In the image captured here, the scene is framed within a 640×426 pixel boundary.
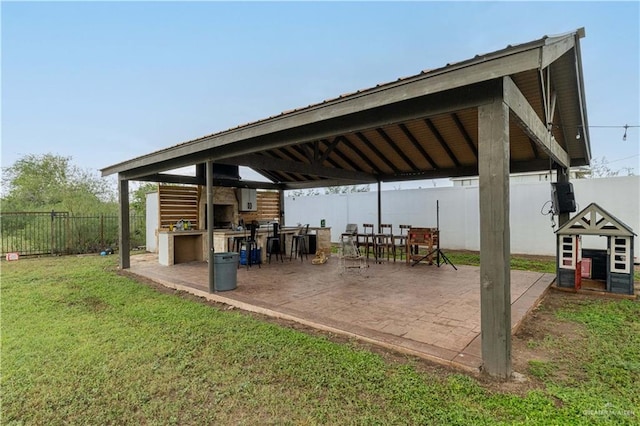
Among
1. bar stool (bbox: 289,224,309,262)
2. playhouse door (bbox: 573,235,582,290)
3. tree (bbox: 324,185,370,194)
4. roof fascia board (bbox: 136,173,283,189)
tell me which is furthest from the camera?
tree (bbox: 324,185,370,194)

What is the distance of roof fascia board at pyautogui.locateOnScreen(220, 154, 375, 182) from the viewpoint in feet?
19.4

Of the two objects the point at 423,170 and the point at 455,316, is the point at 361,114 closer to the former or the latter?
the point at 455,316

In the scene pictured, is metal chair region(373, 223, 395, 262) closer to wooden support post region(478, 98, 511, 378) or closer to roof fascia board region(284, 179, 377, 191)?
roof fascia board region(284, 179, 377, 191)

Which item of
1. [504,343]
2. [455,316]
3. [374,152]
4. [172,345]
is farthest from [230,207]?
[504,343]

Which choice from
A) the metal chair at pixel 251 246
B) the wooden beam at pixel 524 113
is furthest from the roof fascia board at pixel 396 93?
the metal chair at pixel 251 246

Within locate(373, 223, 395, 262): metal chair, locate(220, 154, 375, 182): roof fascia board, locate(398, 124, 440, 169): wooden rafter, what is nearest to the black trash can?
locate(220, 154, 375, 182): roof fascia board

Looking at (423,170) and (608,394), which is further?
(423,170)

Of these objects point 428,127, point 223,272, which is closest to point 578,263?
point 428,127

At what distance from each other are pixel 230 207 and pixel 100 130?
9.80 metres

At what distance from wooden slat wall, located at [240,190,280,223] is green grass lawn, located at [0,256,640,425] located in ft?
25.3

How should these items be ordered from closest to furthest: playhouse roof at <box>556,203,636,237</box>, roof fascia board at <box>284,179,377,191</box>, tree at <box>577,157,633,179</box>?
playhouse roof at <box>556,203,636,237</box>, roof fascia board at <box>284,179,377,191</box>, tree at <box>577,157,633,179</box>

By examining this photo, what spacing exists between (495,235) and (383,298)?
8.51 ft

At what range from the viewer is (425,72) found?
2.71 meters

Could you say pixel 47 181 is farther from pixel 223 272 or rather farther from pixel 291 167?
pixel 223 272
